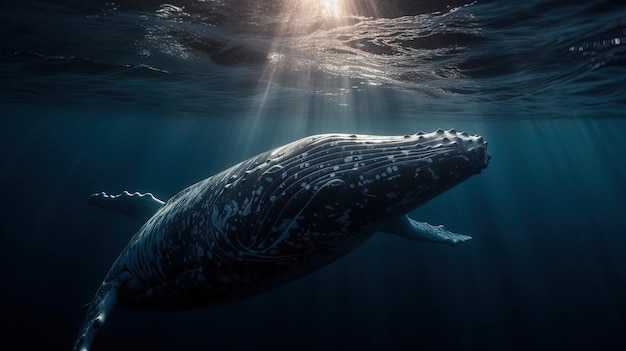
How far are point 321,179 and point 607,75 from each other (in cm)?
1918

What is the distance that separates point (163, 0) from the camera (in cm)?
1002

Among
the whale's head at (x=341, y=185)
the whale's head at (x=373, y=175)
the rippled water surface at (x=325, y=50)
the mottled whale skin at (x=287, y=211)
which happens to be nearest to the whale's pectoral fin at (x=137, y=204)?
the mottled whale skin at (x=287, y=211)

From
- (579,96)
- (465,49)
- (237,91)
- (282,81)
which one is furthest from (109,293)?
(579,96)

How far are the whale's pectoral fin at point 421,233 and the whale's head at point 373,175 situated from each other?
279cm

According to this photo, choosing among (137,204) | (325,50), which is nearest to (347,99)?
(325,50)

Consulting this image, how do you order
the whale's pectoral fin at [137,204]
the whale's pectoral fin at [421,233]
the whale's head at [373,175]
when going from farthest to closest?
the whale's pectoral fin at [137,204] < the whale's pectoral fin at [421,233] < the whale's head at [373,175]

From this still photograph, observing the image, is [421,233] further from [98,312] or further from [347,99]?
[347,99]

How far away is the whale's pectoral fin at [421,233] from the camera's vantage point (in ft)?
23.7

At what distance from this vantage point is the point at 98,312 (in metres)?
5.91

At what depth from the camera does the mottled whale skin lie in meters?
4.13

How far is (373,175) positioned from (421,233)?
159 inches

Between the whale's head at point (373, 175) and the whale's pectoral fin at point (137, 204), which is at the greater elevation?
the whale's head at point (373, 175)

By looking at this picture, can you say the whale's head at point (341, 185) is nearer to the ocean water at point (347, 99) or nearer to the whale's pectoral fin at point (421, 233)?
the whale's pectoral fin at point (421, 233)

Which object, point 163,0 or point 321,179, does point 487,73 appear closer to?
point 163,0
